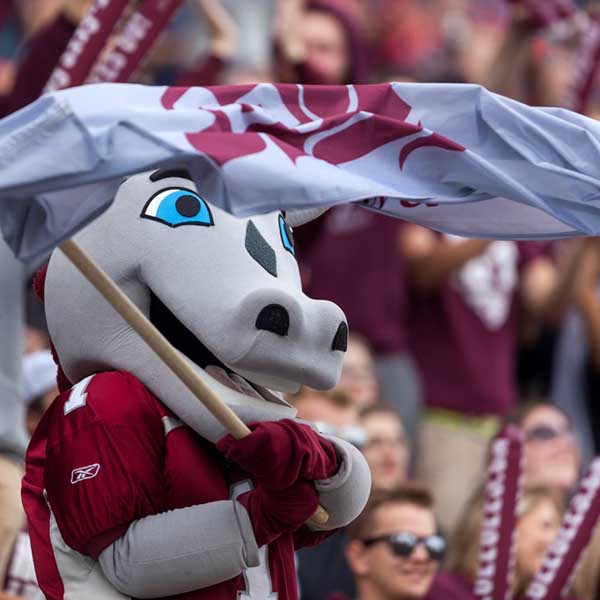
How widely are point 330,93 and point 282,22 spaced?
8.51ft

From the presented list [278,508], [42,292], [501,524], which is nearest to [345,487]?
[278,508]

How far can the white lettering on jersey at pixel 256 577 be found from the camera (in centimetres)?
330

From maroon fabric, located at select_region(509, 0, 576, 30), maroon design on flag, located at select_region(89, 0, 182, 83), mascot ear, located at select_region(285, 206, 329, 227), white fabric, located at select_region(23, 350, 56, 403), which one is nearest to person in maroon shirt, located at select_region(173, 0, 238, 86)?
maroon design on flag, located at select_region(89, 0, 182, 83)

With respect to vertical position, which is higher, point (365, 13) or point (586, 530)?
point (586, 530)

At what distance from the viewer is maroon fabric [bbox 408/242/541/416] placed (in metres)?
6.58

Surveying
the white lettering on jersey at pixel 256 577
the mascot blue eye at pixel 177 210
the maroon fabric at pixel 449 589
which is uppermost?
the mascot blue eye at pixel 177 210

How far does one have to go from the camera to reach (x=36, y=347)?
5.21 metres

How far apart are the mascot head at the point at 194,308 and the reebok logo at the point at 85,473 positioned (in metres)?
0.22

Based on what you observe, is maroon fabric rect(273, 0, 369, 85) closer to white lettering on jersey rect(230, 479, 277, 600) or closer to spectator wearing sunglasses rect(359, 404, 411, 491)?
spectator wearing sunglasses rect(359, 404, 411, 491)

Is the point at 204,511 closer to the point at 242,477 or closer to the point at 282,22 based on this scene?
the point at 242,477

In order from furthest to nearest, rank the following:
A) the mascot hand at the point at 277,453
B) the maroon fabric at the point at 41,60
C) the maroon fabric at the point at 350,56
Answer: the maroon fabric at the point at 350,56 < the maroon fabric at the point at 41,60 < the mascot hand at the point at 277,453

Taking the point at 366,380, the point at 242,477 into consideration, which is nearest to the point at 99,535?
the point at 242,477

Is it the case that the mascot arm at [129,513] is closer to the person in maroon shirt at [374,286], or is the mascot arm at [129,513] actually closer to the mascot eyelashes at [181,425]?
the mascot eyelashes at [181,425]

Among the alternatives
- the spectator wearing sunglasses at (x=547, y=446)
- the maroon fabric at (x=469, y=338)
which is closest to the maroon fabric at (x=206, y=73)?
the maroon fabric at (x=469, y=338)
